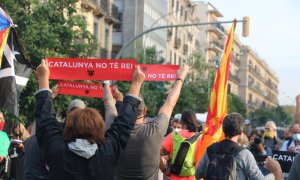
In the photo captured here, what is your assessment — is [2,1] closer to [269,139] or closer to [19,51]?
[269,139]

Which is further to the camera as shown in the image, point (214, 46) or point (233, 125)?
point (214, 46)

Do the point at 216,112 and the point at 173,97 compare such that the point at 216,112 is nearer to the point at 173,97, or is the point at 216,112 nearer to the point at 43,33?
the point at 173,97

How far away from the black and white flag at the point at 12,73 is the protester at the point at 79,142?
111 inches

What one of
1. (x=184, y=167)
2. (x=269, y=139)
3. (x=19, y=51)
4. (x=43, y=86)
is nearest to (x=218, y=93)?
(x=184, y=167)

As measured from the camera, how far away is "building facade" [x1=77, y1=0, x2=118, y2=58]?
36125mm

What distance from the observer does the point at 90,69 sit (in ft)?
22.5

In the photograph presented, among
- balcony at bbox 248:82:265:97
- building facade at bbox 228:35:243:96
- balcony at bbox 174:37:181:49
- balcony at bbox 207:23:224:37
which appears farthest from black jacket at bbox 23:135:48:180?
balcony at bbox 248:82:265:97

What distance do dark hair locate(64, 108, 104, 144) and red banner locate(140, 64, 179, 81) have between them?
324cm

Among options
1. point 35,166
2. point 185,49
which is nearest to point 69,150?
point 35,166

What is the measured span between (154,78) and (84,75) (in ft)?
2.80

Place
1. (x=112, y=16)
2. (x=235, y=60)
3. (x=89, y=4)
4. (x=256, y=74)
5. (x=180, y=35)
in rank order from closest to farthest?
(x=89, y=4)
(x=112, y=16)
(x=180, y=35)
(x=235, y=60)
(x=256, y=74)

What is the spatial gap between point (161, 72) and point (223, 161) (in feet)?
5.85

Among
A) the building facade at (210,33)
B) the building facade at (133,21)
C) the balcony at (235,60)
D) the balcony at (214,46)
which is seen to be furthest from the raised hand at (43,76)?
the balcony at (235,60)

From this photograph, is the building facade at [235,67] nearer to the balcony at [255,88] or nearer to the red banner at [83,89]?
the balcony at [255,88]
